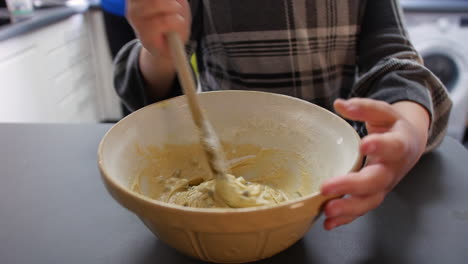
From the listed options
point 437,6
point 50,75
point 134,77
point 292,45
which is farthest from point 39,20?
point 437,6

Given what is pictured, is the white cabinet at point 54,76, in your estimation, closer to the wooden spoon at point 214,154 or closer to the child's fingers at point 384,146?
the wooden spoon at point 214,154

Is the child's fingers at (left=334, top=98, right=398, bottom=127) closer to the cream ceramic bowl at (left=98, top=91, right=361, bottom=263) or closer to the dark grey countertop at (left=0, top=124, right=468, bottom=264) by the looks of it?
the cream ceramic bowl at (left=98, top=91, right=361, bottom=263)

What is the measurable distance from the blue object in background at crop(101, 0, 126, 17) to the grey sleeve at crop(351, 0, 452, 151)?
4.77 ft

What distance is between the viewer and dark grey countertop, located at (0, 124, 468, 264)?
0.50 meters

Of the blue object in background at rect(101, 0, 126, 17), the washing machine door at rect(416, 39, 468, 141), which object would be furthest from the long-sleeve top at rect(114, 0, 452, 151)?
the washing machine door at rect(416, 39, 468, 141)

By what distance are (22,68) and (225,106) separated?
1.40m

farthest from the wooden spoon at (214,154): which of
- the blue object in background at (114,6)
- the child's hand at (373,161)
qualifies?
the blue object in background at (114,6)

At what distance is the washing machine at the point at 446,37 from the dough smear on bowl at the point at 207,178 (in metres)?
1.61

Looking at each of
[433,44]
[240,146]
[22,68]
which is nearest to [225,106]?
[240,146]

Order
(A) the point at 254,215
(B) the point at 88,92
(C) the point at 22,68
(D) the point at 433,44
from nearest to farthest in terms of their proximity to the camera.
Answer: (A) the point at 254,215 < (C) the point at 22,68 < (D) the point at 433,44 < (B) the point at 88,92

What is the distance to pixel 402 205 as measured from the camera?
1.91 ft

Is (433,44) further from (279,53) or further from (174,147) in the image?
(174,147)

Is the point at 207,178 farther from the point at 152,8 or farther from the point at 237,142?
the point at 152,8

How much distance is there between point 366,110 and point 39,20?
1.68 meters
